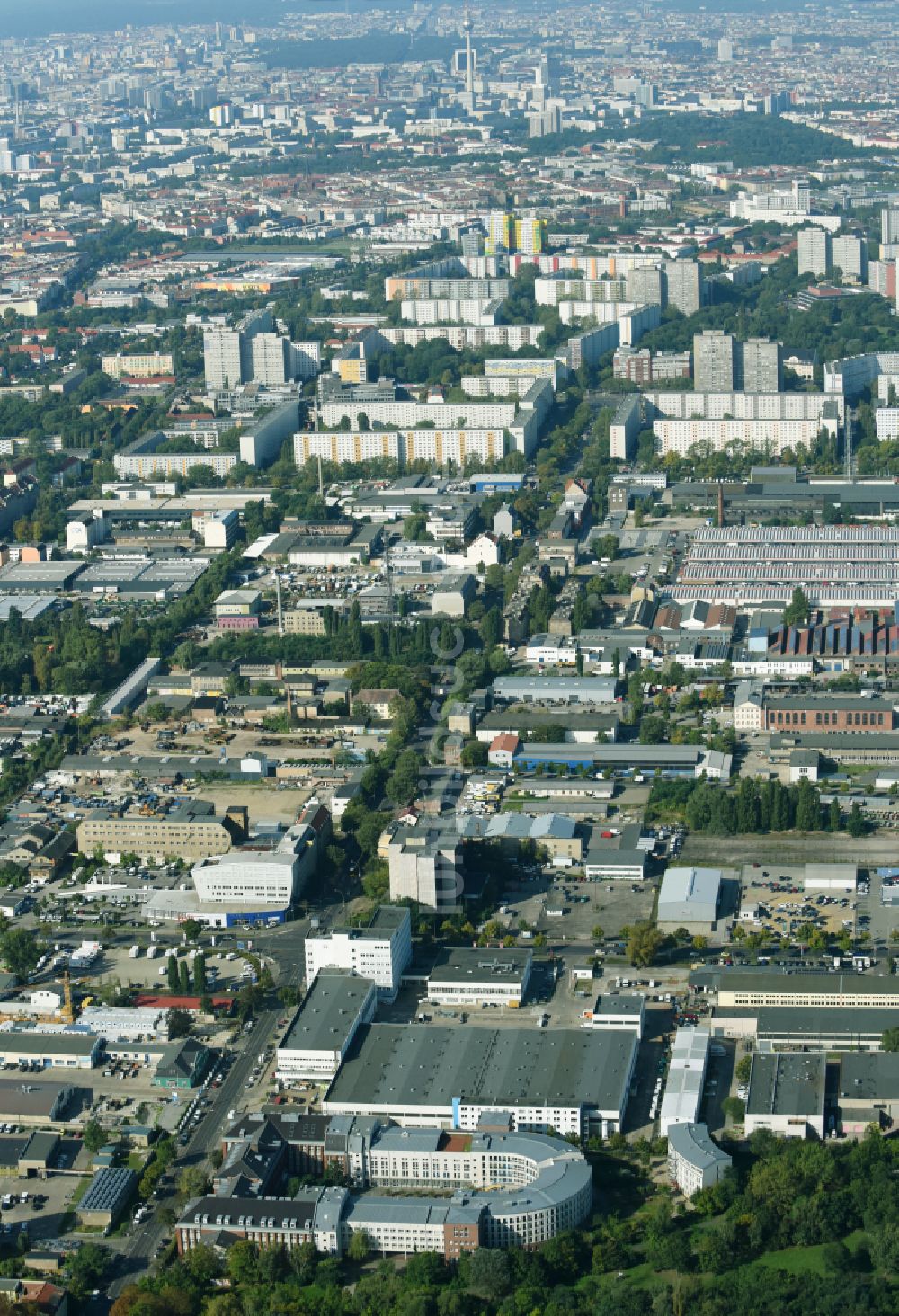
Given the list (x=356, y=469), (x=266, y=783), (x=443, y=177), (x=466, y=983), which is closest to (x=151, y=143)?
(x=443, y=177)

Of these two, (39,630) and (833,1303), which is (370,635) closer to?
(39,630)

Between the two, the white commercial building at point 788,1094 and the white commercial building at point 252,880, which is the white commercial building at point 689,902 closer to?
the white commercial building at point 788,1094

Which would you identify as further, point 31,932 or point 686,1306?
point 31,932

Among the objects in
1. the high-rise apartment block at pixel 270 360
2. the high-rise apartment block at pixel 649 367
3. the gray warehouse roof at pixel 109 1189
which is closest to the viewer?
the gray warehouse roof at pixel 109 1189

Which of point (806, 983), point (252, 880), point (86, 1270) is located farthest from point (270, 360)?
point (86, 1270)

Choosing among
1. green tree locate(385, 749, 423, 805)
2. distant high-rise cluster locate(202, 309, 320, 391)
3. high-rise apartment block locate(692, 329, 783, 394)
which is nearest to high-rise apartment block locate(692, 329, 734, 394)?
high-rise apartment block locate(692, 329, 783, 394)

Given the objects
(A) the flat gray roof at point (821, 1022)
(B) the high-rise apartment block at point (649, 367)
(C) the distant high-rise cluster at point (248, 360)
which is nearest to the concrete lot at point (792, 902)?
(A) the flat gray roof at point (821, 1022)
